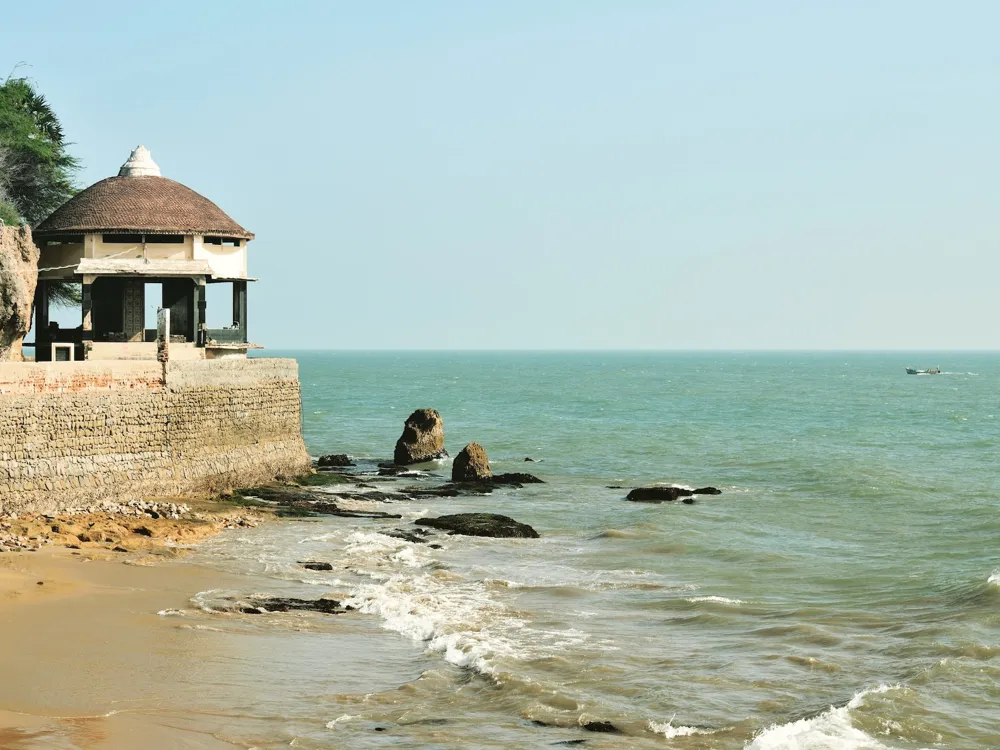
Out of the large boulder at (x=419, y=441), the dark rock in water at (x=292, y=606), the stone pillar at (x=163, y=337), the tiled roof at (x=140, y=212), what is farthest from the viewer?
the large boulder at (x=419, y=441)

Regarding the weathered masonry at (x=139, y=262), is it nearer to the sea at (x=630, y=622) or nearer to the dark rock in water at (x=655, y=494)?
the sea at (x=630, y=622)

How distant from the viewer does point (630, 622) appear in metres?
17.7

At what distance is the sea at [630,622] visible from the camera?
13.2 meters

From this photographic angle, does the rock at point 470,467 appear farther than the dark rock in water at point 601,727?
Yes

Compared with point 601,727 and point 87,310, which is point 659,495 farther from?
point 601,727

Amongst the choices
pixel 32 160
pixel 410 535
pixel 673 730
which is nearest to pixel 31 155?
pixel 32 160

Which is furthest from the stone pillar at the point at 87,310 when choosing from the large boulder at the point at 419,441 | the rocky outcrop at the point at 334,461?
the large boulder at the point at 419,441

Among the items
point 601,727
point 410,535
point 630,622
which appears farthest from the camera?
point 410,535

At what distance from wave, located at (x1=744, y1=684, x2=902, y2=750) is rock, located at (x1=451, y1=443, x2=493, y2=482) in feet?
66.6

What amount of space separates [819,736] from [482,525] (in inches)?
500

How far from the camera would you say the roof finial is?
100 ft

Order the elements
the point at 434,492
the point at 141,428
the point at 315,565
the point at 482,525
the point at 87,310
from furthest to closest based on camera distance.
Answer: the point at 434,492 → the point at 87,310 → the point at 482,525 → the point at 141,428 → the point at 315,565

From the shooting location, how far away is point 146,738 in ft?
39.2

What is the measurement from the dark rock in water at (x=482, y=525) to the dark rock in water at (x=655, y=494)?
6171 millimetres
